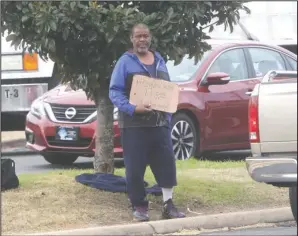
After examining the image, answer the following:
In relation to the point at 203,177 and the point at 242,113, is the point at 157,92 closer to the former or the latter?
the point at 203,177

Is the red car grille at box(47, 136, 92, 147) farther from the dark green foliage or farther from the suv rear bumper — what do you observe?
the suv rear bumper

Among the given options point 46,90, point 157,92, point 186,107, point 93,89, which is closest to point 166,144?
point 157,92

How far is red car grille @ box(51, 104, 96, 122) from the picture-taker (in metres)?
11.1

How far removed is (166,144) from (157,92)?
49 cm

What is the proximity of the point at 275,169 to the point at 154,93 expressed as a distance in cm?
157

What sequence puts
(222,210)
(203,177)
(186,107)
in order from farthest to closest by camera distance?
(186,107) → (203,177) → (222,210)

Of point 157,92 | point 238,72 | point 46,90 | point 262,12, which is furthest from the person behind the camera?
point 262,12

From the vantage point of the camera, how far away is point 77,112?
36.7 feet

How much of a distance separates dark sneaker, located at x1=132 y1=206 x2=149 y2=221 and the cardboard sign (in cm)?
88

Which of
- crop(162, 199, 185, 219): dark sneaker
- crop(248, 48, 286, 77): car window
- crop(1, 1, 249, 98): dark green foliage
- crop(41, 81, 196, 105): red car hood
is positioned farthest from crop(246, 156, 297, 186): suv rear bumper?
crop(248, 48, 286, 77): car window

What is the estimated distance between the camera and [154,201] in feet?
26.8

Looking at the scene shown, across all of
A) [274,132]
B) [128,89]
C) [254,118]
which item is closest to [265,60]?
[128,89]

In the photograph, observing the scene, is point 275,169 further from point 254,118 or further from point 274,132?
point 254,118

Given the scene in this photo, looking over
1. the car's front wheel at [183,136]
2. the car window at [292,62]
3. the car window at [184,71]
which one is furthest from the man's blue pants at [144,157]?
the car window at [292,62]
